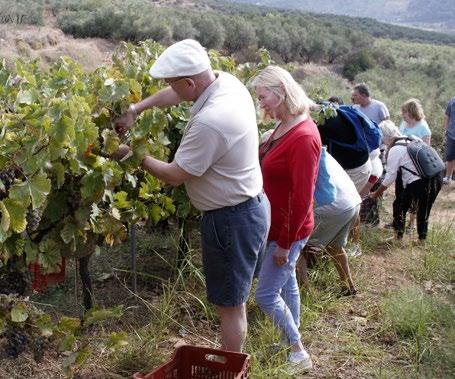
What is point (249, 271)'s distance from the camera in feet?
11.4

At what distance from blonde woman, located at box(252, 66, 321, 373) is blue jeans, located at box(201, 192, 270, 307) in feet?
0.83

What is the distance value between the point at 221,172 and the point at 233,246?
38cm

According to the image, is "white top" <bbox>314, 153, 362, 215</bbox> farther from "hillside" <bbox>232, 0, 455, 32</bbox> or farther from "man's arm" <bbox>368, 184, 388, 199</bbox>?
"hillside" <bbox>232, 0, 455, 32</bbox>

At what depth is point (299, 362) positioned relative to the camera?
4.00 meters

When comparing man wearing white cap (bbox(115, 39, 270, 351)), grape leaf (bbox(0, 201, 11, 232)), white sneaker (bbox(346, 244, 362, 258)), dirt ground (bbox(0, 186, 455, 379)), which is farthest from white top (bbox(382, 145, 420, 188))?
grape leaf (bbox(0, 201, 11, 232))

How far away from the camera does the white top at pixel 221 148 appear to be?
3100mm

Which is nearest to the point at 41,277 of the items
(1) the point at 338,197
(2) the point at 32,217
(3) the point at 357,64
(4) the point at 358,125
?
(2) the point at 32,217

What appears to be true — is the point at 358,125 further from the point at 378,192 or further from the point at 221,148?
the point at 221,148

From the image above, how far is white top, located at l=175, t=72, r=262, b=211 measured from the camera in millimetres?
3100

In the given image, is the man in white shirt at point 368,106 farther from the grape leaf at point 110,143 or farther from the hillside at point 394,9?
the hillside at point 394,9

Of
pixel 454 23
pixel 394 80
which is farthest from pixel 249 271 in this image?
pixel 454 23

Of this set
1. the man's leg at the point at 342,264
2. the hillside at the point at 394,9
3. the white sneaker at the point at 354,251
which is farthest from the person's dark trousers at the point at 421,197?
the hillside at the point at 394,9

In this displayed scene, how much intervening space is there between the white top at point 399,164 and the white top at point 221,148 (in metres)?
3.47

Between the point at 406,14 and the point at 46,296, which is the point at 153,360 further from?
the point at 406,14
